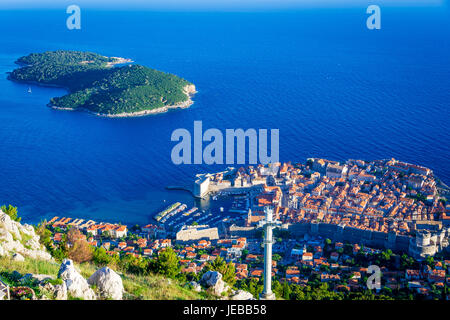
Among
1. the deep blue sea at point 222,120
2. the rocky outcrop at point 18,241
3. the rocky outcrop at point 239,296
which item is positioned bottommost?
the rocky outcrop at point 239,296

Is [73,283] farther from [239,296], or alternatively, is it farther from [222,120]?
[222,120]

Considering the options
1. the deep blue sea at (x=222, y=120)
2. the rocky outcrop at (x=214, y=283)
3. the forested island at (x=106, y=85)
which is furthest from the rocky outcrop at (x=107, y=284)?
the forested island at (x=106, y=85)

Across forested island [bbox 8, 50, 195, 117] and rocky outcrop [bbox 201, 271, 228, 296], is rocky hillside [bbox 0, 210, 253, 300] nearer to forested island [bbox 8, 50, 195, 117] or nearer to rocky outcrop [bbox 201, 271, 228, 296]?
rocky outcrop [bbox 201, 271, 228, 296]

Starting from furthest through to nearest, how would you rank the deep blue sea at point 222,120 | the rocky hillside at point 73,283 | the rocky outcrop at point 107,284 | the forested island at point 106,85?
the forested island at point 106,85, the deep blue sea at point 222,120, the rocky outcrop at point 107,284, the rocky hillside at point 73,283

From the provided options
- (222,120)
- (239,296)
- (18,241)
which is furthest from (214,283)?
(222,120)

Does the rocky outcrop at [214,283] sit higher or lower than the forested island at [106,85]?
lower

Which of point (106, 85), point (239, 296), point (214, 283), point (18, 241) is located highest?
point (106, 85)

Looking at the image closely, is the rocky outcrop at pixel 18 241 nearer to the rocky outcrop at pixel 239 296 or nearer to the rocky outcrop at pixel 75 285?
the rocky outcrop at pixel 75 285

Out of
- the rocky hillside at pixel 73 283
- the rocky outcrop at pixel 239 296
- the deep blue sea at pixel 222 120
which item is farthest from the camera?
the deep blue sea at pixel 222 120
